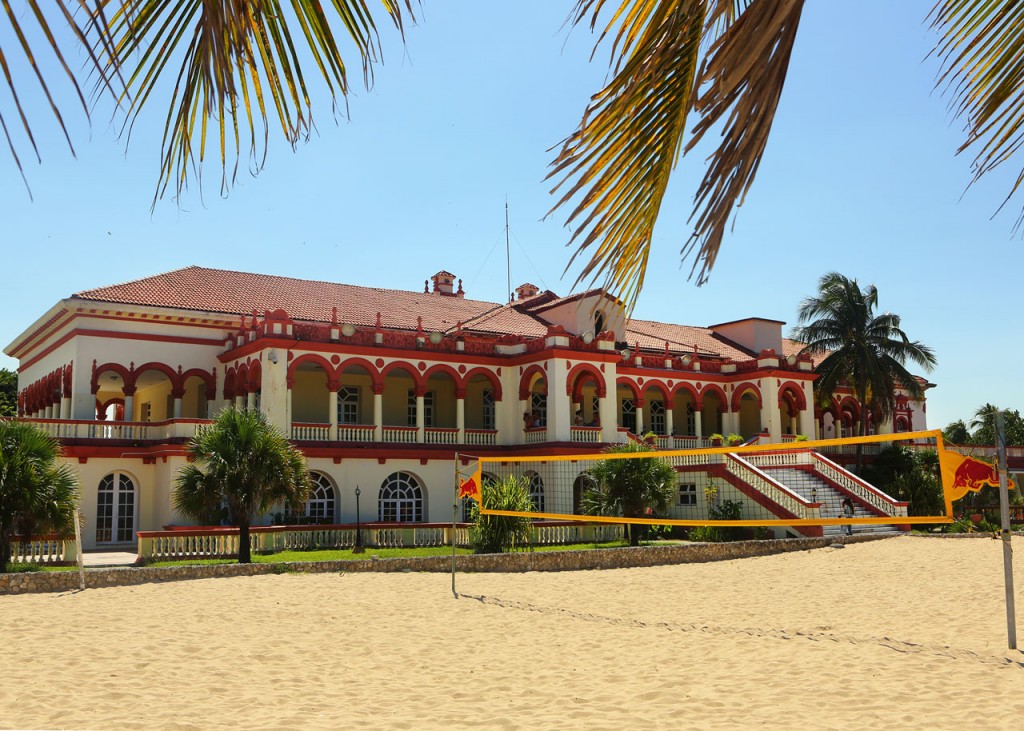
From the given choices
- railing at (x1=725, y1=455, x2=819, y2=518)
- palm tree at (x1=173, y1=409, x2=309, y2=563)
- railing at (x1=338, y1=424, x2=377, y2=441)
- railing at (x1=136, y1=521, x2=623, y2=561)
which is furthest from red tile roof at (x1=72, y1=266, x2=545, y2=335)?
palm tree at (x1=173, y1=409, x2=309, y2=563)

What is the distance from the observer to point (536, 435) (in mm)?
31375

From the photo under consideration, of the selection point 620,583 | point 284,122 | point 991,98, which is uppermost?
point 991,98

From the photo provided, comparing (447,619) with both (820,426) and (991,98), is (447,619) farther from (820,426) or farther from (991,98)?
(820,426)

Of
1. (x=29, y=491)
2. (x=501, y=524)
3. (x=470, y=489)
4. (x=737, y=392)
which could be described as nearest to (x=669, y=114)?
(x=470, y=489)

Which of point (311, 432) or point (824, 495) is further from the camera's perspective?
point (824, 495)

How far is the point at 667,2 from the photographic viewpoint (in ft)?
9.27

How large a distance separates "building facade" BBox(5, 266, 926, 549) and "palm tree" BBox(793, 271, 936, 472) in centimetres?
190

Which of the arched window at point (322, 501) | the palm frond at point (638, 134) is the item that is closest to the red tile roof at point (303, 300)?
the arched window at point (322, 501)

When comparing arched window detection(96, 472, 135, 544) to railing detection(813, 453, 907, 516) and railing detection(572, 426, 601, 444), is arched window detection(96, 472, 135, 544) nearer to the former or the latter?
railing detection(572, 426, 601, 444)

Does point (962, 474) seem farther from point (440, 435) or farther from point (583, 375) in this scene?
point (583, 375)

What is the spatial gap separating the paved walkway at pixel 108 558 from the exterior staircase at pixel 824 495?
705 inches

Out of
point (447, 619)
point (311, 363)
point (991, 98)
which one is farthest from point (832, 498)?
point (991, 98)

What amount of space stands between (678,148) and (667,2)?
0.43 m

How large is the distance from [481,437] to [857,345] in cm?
1702
